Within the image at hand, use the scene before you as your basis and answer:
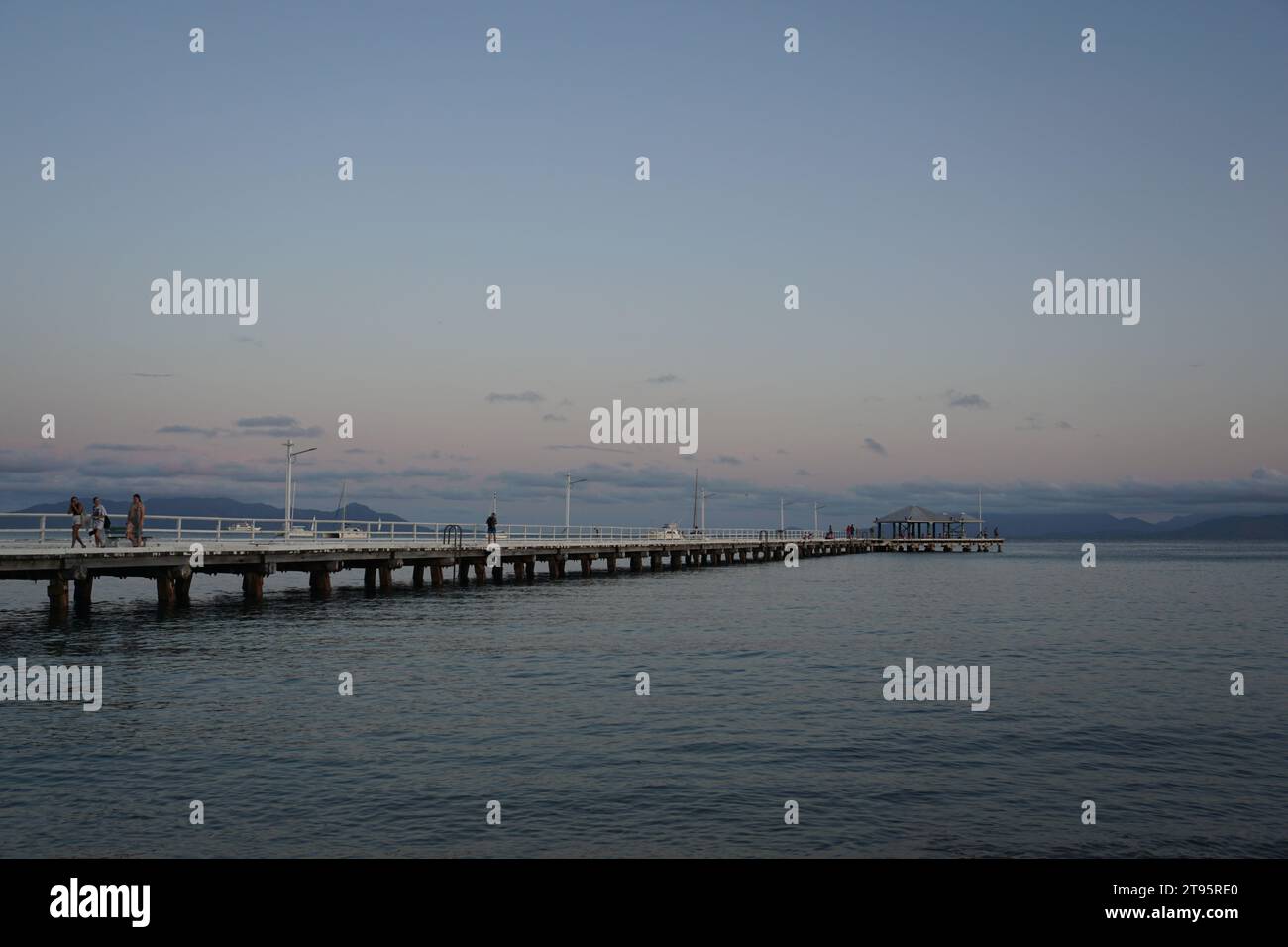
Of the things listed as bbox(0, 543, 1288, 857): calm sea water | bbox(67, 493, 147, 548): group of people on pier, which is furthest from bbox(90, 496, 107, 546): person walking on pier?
bbox(0, 543, 1288, 857): calm sea water

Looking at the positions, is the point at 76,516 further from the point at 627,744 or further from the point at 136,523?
the point at 627,744

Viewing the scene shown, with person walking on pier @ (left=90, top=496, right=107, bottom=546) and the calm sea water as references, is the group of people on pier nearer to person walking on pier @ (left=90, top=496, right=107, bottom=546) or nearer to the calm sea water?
person walking on pier @ (left=90, top=496, right=107, bottom=546)

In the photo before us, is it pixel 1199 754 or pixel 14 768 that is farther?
pixel 1199 754

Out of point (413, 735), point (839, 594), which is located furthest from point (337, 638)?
point (839, 594)

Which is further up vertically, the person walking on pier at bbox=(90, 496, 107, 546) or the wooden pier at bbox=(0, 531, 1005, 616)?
the person walking on pier at bbox=(90, 496, 107, 546)

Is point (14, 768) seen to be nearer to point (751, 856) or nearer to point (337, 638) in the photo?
point (751, 856)

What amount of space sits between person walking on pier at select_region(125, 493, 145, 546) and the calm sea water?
3160 millimetres

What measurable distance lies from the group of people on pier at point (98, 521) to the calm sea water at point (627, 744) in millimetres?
3022

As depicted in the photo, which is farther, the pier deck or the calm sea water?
the pier deck

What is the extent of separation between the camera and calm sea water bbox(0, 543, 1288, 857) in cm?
1330

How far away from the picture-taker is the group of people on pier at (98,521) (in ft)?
117

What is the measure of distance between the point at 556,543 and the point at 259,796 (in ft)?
186

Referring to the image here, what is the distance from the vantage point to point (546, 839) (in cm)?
1293

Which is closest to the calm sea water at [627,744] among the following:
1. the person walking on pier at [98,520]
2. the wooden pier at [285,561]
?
the wooden pier at [285,561]
